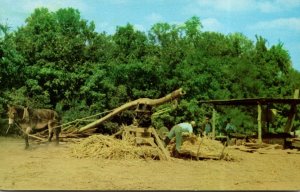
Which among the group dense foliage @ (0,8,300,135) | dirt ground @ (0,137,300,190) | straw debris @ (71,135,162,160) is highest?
dense foliage @ (0,8,300,135)

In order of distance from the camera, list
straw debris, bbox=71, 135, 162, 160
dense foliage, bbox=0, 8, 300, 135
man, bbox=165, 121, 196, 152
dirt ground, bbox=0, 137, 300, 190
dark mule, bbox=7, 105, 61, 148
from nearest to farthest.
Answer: dirt ground, bbox=0, 137, 300, 190, straw debris, bbox=71, 135, 162, 160, man, bbox=165, 121, 196, 152, dark mule, bbox=7, 105, 61, 148, dense foliage, bbox=0, 8, 300, 135

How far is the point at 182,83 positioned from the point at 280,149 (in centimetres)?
1347

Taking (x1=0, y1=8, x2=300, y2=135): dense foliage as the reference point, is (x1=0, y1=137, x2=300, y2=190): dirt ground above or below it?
below

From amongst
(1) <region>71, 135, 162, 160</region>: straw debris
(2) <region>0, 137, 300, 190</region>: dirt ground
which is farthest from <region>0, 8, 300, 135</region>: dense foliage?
(2) <region>0, 137, 300, 190</region>: dirt ground

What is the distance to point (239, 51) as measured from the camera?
44.3m

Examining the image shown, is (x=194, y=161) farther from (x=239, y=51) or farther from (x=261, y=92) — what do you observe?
(x=239, y=51)

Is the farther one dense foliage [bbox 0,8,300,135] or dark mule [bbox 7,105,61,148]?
dense foliage [bbox 0,8,300,135]

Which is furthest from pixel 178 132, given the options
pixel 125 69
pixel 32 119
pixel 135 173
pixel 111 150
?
pixel 125 69

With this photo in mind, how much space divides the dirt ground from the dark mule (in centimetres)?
99

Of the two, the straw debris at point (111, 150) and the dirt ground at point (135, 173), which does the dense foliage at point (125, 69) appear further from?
the dirt ground at point (135, 173)

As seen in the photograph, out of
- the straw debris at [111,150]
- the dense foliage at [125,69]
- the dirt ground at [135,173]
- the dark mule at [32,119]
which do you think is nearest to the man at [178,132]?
the dirt ground at [135,173]

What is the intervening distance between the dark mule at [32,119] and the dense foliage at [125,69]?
491cm

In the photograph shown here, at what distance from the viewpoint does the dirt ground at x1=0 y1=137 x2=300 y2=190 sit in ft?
30.9

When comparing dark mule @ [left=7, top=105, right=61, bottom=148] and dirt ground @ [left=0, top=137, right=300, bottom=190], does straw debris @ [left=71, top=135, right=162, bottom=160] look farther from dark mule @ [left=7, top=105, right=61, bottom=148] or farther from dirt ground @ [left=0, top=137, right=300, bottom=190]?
dark mule @ [left=7, top=105, right=61, bottom=148]
